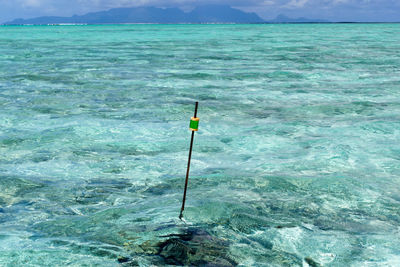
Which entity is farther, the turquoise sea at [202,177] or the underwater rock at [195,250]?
the turquoise sea at [202,177]

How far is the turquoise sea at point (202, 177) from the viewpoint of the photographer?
3936 mm

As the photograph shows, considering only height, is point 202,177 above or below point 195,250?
below

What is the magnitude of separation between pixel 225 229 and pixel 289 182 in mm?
1734

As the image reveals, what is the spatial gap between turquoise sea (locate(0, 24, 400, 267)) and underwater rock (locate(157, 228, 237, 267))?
0.04ft

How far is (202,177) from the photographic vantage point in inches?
234

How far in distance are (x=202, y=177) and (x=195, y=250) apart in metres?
2.28

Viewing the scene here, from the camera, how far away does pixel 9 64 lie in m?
19.7

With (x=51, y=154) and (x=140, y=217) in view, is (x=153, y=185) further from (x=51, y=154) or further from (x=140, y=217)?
(x=51, y=154)

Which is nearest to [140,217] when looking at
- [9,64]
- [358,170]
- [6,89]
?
[358,170]

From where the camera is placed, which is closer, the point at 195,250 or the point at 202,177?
the point at 195,250

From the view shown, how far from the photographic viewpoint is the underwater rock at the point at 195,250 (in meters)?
3.56

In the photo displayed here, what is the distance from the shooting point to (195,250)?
3.70 metres

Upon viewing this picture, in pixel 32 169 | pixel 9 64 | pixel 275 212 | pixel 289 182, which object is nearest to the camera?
pixel 275 212

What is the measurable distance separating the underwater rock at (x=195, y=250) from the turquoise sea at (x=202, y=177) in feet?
0.04
